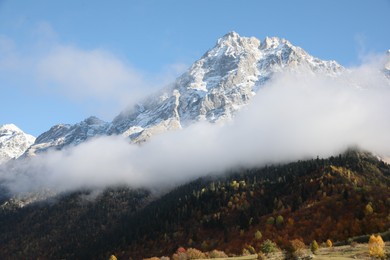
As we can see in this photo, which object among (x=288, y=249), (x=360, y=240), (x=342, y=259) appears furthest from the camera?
(x=360, y=240)

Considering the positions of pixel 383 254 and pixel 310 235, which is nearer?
pixel 383 254

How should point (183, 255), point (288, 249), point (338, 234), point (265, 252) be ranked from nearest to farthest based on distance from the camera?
1. point (288, 249)
2. point (265, 252)
3. point (183, 255)
4. point (338, 234)

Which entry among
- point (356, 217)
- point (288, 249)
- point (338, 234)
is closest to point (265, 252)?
point (288, 249)

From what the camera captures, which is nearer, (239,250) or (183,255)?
(183,255)

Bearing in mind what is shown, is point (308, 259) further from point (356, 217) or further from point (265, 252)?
point (356, 217)

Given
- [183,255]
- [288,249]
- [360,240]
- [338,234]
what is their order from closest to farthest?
[288,249], [360,240], [183,255], [338,234]

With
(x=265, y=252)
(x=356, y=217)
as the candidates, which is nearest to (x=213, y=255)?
(x=265, y=252)

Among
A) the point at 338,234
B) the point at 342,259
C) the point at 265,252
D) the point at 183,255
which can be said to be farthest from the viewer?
the point at 338,234

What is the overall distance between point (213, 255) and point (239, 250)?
55396mm

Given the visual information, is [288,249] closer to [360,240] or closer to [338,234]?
[360,240]

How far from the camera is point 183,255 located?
154250mm

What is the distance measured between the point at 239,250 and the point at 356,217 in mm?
54673

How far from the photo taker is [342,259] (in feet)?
287

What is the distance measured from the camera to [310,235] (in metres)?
198
